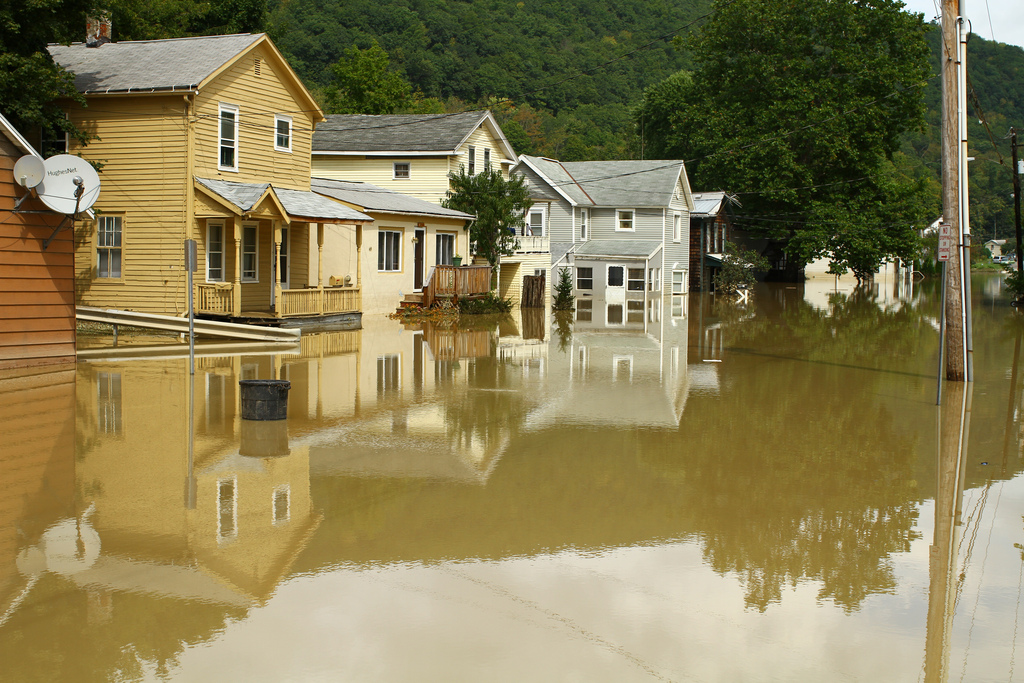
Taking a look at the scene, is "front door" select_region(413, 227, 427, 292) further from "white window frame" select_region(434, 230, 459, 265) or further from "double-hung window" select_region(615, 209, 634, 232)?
"double-hung window" select_region(615, 209, 634, 232)

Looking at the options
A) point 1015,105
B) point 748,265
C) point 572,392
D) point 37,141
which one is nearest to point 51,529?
point 572,392

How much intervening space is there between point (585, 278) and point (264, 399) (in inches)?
1632

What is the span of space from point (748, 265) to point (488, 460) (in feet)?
158

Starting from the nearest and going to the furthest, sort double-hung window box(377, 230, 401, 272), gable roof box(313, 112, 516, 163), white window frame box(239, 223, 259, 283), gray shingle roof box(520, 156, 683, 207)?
white window frame box(239, 223, 259, 283)
double-hung window box(377, 230, 401, 272)
gable roof box(313, 112, 516, 163)
gray shingle roof box(520, 156, 683, 207)

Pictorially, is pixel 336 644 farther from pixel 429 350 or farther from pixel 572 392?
pixel 429 350

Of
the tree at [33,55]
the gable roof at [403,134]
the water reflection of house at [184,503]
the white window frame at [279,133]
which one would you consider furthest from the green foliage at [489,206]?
the water reflection of house at [184,503]

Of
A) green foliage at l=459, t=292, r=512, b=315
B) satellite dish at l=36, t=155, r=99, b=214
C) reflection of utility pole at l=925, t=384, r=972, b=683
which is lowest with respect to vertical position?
reflection of utility pole at l=925, t=384, r=972, b=683

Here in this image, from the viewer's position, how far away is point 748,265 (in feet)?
187

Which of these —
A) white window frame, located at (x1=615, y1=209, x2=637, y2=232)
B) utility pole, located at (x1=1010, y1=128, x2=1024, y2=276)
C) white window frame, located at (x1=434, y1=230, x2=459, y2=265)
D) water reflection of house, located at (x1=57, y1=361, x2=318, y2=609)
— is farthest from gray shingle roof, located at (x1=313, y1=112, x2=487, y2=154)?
water reflection of house, located at (x1=57, y1=361, x2=318, y2=609)

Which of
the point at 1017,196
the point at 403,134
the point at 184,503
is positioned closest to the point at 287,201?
the point at 403,134

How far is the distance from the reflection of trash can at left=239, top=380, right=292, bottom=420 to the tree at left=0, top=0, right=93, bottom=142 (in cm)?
1442

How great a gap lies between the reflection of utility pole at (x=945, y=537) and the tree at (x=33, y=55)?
21405 millimetres

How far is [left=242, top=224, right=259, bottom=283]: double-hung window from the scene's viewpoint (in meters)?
28.4

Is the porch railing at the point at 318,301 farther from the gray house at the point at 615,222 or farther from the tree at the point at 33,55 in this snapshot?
the gray house at the point at 615,222
